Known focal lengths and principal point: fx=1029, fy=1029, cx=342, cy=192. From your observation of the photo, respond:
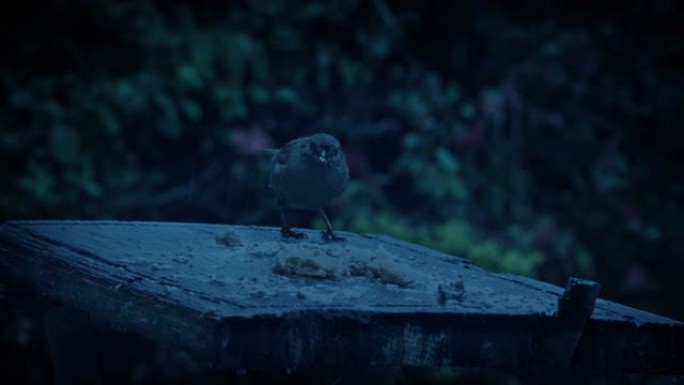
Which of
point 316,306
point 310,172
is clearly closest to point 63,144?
point 310,172

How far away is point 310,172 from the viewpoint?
11.2 feet

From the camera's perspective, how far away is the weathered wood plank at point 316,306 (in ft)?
6.86

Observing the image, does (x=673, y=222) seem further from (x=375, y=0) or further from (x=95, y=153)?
(x=95, y=153)

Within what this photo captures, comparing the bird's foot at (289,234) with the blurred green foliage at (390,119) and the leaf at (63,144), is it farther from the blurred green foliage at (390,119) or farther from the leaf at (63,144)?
the leaf at (63,144)

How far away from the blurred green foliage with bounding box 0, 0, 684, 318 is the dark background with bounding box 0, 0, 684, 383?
12 millimetres

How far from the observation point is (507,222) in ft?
21.6

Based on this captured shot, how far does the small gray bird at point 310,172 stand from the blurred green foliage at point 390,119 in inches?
72.4

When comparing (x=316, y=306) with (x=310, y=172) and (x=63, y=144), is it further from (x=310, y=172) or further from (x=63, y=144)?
(x=63, y=144)

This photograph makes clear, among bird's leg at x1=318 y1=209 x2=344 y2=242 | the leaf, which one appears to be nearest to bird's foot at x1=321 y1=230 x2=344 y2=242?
bird's leg at x1=318 y1=209 x2=344 y2=242

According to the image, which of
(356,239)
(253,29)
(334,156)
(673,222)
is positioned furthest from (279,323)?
(673,222)

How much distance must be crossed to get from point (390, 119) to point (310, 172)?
10.6ft

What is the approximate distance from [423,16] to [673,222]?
2.14 m

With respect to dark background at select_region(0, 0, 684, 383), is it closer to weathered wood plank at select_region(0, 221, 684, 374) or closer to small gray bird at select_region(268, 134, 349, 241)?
small gray bird at select_region(268, 134, 349, 241)

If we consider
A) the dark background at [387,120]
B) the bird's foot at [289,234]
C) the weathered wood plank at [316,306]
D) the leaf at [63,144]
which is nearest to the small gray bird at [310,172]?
the bird's foot at [289,234]
